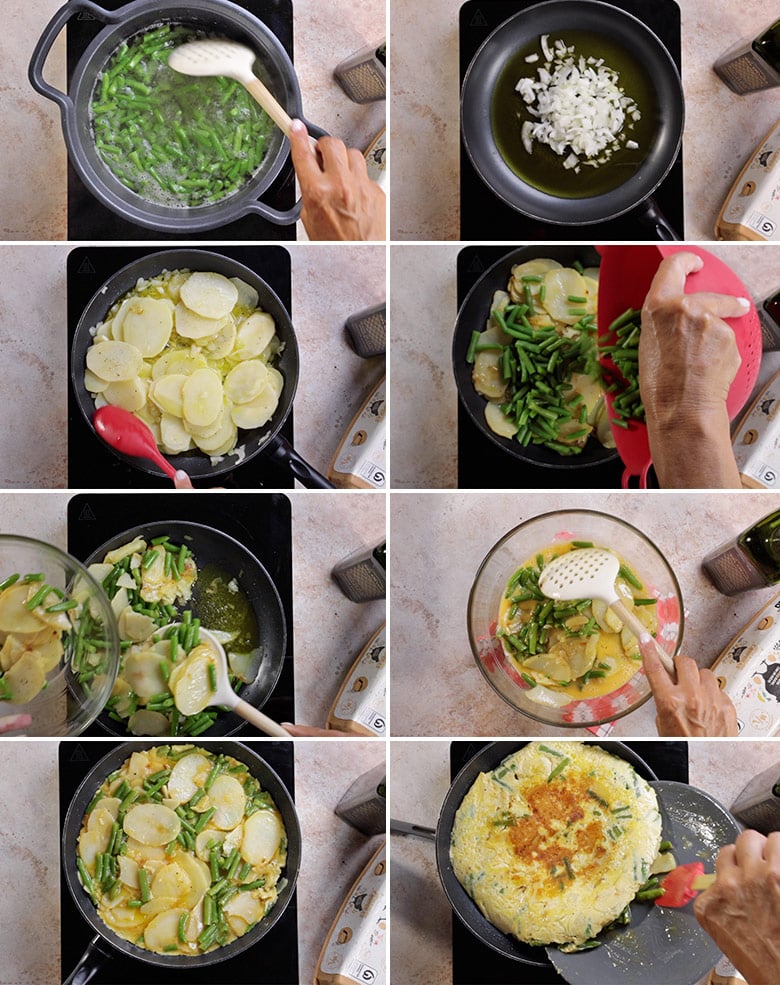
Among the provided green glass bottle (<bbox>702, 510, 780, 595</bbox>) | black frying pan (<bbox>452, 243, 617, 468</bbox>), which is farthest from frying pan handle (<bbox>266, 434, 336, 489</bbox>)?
green glass bottle (<bbox>702, 510, 780, 595</bbox>)

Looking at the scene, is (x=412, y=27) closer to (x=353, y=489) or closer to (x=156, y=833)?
(x=353, y=489)

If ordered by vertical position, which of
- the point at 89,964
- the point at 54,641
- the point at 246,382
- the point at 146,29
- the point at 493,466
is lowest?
the point at 89,964

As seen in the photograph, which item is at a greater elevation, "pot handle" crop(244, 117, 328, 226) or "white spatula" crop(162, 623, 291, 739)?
"pot handle" crop(244, 117, 328, 226)

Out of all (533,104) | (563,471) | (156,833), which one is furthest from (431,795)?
(533,104)

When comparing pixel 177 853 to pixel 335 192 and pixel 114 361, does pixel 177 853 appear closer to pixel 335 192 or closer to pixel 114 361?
pixel 114 361

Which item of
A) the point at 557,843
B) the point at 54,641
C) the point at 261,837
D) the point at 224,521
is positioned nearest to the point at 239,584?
the point at 224,521

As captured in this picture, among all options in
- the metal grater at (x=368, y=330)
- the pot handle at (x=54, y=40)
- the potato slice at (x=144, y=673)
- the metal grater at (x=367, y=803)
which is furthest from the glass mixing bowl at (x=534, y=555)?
the pot handle at (x=54, y=40)

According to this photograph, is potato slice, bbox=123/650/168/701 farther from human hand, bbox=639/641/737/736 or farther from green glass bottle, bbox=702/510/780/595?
green glass bottle, bbox=702/510/780/595
